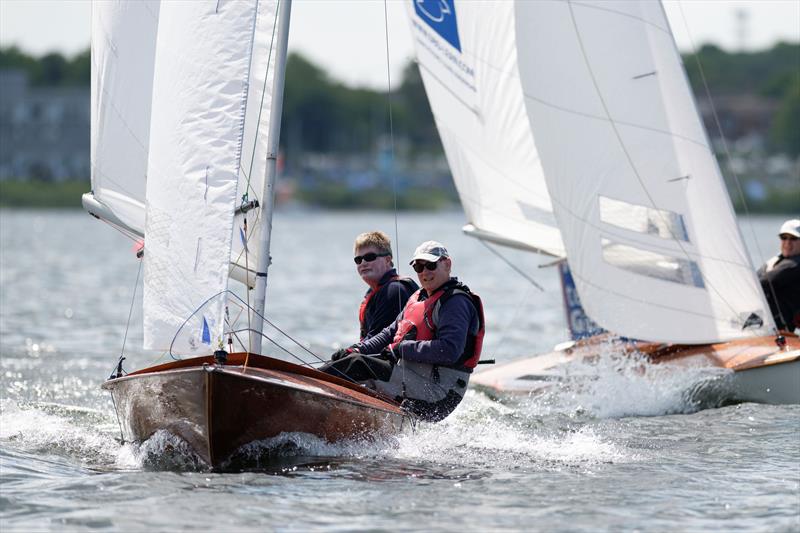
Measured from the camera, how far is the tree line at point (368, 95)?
9581 centimetres

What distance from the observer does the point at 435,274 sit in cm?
690

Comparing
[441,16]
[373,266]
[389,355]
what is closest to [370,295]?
[373,266]

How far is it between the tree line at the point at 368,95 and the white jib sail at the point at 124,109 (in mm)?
85338

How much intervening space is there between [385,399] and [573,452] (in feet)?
3.27

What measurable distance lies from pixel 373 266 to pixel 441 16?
14.4ft

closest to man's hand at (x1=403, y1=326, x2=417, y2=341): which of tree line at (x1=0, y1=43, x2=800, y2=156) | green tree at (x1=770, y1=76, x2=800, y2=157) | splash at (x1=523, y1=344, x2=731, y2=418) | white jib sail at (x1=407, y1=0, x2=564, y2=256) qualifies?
splash at (x1=523, y1=344, x2=731, y2=418)

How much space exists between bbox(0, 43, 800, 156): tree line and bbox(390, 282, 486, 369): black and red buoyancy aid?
8598cm

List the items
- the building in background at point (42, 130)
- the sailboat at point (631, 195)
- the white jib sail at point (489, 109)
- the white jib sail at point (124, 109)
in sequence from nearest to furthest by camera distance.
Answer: the white jib sail at point (124, 109)
the sailboat at point (631, 195)
the white jib sail at point (489, 109)
the building in background at point (42, 130)

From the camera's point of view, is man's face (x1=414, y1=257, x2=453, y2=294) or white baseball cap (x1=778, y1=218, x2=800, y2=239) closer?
man's face (x1=414, y1=257, x2=453, y2=294)

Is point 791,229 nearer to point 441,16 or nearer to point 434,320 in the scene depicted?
point 441,16

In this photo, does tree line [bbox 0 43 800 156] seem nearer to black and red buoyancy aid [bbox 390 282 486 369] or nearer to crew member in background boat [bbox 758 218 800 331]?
crew member in background boat [bbox 758 218 800 331]

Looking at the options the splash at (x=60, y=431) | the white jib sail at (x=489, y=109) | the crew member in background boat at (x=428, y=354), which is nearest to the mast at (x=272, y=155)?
the crew member in background boat at (x=428, y=354)

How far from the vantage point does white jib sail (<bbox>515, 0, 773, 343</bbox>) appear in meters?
9.79

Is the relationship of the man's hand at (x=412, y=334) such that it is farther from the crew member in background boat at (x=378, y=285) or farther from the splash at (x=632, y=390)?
the splash at (x=632, y=390)
